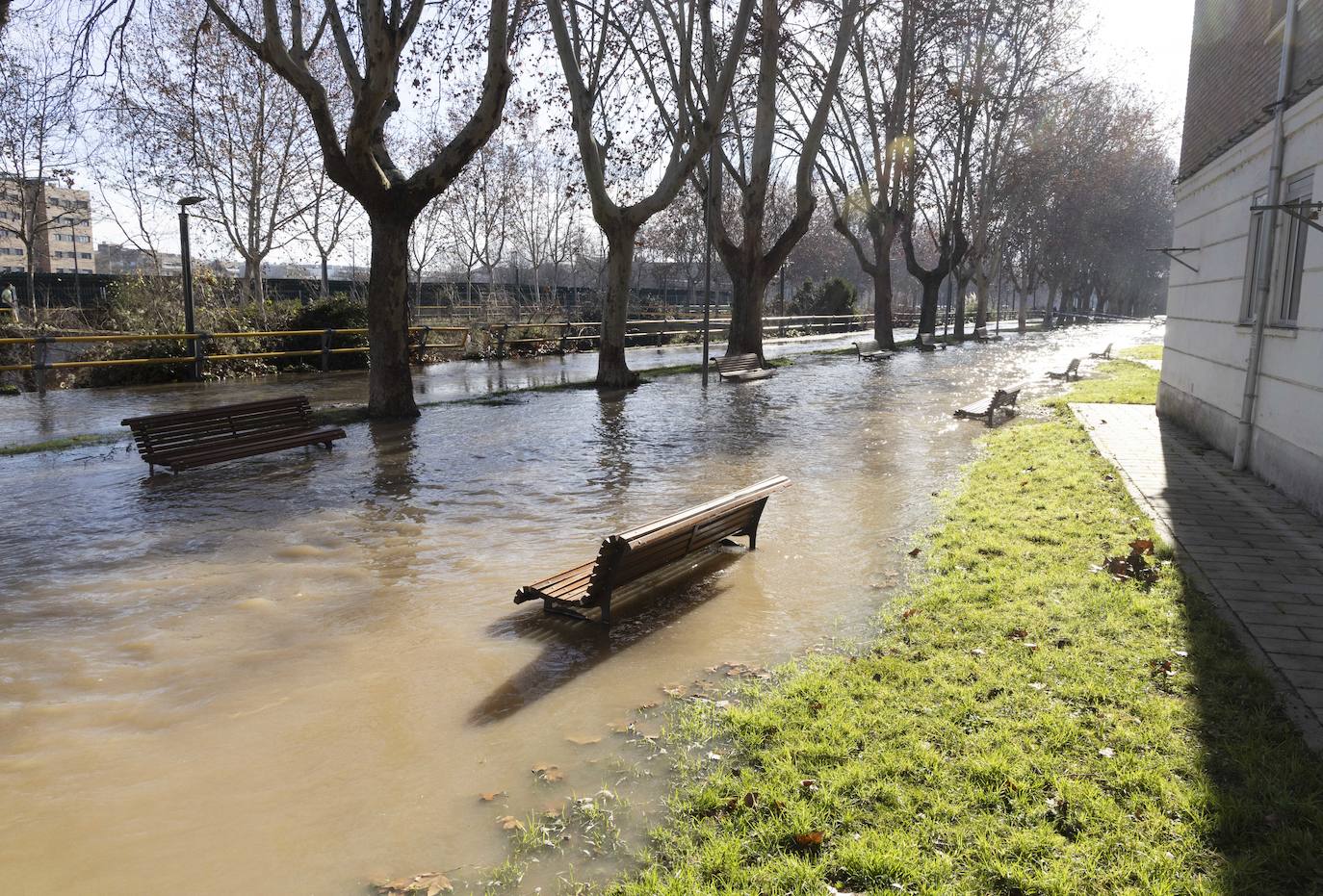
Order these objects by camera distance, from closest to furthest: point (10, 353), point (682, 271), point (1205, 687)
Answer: point (1205, 687) < point (10, 353) < point (682, 271)

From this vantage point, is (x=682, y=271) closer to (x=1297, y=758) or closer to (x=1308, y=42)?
(x=1308, y=42)

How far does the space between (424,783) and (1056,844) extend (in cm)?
248

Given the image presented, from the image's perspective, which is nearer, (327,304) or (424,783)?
(424,783)

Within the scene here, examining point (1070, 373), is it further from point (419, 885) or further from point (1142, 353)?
point (419, 885)

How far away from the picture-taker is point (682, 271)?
72.6m

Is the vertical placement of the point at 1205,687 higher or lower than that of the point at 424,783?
higher

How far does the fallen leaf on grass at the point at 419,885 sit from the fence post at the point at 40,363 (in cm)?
1772

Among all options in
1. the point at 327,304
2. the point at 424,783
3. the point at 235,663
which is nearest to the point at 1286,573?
the point at 424,783

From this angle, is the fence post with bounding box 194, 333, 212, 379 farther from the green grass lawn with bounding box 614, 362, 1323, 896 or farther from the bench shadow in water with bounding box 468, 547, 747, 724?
the green grass lawn with bounding box 614, 362, 1323, 896

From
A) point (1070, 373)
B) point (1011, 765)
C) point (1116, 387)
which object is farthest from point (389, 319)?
point (1070, 373)

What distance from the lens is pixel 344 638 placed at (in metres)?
5.18

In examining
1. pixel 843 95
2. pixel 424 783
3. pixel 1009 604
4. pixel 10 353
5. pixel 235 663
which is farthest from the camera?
pixel 843 95

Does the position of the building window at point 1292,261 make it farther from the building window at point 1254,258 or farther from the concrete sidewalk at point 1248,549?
the concrete sidewalk at point 1248,549

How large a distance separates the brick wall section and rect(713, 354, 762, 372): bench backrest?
33.4ft
